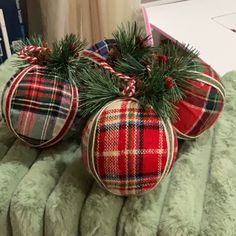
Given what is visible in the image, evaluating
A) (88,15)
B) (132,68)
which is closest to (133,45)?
(132,68)

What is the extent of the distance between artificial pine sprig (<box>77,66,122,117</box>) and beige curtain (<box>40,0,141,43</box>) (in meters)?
0.48

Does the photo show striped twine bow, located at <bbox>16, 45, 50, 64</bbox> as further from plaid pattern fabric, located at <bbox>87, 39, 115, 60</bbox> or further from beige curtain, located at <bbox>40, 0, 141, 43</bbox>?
beige curtain, located at <bbox>40, 0, 141, 43</bbox>

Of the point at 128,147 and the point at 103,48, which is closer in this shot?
the point at 128,147

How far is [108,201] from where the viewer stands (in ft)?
1.67

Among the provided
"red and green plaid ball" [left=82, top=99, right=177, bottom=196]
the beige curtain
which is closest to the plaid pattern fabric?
"red and green plaid ball" [left=82, top=99, right=177, bottom=196]

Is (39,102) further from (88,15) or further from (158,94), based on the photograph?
(88,15)

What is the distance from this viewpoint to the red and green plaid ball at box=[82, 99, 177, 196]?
0.47 m

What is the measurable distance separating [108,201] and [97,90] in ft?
0.45

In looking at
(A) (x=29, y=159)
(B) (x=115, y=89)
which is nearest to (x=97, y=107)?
(B) (x=115, y=89)

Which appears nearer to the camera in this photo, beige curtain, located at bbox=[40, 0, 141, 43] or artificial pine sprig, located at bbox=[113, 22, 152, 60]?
artificial pine sprig, located at bbox=[113, 22, 152, 60]

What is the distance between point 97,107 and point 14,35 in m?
0.64

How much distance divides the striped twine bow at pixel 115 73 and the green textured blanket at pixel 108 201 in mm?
129

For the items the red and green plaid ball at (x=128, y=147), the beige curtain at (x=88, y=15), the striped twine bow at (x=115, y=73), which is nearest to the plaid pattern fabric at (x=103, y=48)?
the striped twine bow at (x=115, y=73)

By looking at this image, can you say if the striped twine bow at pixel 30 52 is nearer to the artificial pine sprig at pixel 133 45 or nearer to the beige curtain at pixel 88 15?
the artificial pine sprig at pixel 133 45
